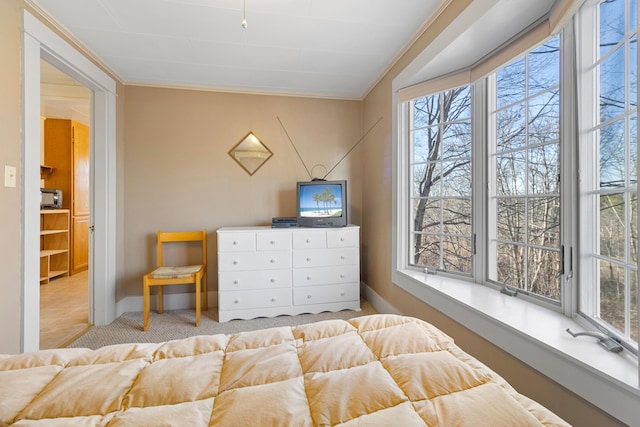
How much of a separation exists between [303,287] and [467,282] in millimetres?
1561

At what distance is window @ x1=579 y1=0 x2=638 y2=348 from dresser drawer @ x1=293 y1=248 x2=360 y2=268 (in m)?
1.93

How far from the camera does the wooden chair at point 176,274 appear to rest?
2674 mm

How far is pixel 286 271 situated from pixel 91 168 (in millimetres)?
2190

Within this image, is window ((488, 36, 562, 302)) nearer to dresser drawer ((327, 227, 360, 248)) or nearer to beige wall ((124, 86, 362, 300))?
dresser drawer ((327, 227, 360, 248))

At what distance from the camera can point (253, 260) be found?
2.88 m

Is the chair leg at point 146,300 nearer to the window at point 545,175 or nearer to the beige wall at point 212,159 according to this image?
the beige wall at point 212,159

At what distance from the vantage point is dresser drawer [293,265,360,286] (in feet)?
9.78

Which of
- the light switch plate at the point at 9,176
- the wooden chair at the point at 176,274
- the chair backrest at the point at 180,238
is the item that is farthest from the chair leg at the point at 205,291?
the light switch plate at the point at 9,176

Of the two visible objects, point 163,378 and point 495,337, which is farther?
point 495,337

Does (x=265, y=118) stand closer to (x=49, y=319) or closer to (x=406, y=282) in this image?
(x=406, y=282)

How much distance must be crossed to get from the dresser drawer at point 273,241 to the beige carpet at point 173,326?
28.5 inches

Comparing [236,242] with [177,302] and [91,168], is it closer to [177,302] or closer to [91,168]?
[177,302]

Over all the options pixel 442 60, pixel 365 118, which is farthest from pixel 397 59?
pixel 365 118

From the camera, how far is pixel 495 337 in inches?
60.5
